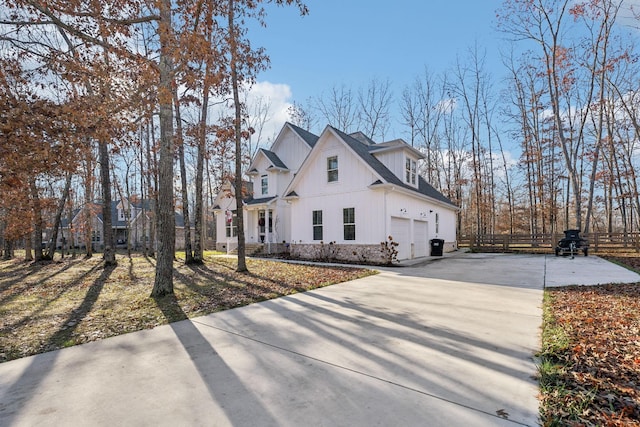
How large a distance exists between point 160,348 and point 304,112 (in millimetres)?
25699

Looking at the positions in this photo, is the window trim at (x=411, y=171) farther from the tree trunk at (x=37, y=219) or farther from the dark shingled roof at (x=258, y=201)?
the tree trunk at (x=37, y=219)

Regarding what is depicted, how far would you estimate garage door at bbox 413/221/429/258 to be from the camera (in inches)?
609

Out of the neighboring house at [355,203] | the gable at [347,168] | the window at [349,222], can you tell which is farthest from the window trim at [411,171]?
the window at [349,222]

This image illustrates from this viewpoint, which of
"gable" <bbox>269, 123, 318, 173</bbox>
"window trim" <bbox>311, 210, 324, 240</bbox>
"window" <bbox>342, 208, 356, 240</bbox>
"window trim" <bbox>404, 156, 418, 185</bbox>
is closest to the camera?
"window" <bbox>342, 208, 356, 240</bbox>

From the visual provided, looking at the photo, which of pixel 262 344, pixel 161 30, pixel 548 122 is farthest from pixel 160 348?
pixel 548 122

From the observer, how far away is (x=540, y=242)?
19.1 metres

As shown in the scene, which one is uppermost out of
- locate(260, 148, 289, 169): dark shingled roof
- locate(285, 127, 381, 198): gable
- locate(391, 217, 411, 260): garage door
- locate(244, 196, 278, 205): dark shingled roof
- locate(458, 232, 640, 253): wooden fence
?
locate(260, 148, 289, 169): dark shingled roof

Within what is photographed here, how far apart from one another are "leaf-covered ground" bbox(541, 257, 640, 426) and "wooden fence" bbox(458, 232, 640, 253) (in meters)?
15.8

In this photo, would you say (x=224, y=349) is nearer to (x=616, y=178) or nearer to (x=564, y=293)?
(x=564, y=293)

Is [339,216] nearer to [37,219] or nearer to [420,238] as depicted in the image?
[420,238]

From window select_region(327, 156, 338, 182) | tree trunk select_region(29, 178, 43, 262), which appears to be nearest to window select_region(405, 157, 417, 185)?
window select_region(327, 156, 338, 182)

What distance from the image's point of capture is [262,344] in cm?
382

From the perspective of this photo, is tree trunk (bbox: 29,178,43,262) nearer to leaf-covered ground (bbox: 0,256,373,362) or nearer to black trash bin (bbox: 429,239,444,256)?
leaf-covered ground (bbox: 0,256,373,362)

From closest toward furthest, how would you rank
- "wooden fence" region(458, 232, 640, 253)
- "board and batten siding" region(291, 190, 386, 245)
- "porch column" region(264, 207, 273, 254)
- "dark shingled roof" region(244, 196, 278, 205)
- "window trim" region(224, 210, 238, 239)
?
"board and batten siding" region(291, 190, 386, 245)
"wooden fence" region(458, 232, 640, 253)
"porch column" region(264, 207, 273, 254)
"dark shingled roof" region(244, 196, 278, 205)
"window trim" region(224, 210, 238, 239)
